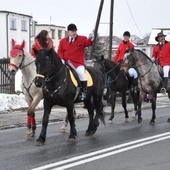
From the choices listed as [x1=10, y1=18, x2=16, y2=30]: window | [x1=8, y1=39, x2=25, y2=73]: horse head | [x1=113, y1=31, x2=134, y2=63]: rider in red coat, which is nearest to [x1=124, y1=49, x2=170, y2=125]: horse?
[x1=113, y1=31, x2=134, y2=63]: rider in red coat

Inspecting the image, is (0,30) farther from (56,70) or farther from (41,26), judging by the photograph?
(56,70)

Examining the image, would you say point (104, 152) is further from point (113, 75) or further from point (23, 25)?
point (23, 25)

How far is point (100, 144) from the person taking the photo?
9.91m

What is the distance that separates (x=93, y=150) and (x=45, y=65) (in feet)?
6.55

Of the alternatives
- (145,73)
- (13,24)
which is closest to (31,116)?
(145,73)

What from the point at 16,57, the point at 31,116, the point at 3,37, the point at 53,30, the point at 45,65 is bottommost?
the point at 31,116

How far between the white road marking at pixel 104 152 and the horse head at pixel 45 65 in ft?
5.99

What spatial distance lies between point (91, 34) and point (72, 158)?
A: 3202 mm

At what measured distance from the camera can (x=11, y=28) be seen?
59.5 m

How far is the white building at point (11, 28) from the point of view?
5838cm

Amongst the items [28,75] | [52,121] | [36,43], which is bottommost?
[52,121]

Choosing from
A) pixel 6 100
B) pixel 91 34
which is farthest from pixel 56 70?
pixel 6 100

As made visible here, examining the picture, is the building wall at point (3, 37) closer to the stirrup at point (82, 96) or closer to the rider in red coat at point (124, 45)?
the rider in red coat at point (124, 45)

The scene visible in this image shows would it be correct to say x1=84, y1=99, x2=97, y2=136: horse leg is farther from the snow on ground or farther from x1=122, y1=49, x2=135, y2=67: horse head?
the snow on ground
